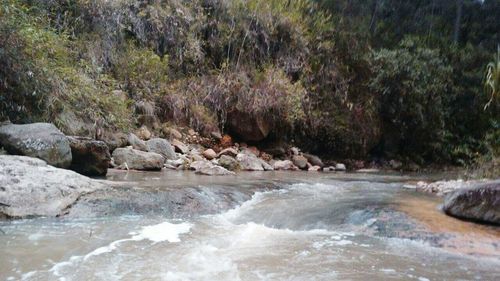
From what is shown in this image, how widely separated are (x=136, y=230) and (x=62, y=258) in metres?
1.01

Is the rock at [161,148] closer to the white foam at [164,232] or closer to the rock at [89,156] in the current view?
the rock at [89,156]

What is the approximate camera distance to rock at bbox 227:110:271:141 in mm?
11336

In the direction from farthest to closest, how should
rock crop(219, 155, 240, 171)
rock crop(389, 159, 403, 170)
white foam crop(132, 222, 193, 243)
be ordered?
rock crop(389, 159, 403, 170) → rock crop(219, 155, 240, 171) → white foam crop(132, 222, 193, 243)

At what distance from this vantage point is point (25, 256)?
339 centimetres

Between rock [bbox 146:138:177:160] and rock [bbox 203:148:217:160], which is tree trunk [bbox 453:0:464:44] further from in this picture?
rock [bbox 146:138:177:160]

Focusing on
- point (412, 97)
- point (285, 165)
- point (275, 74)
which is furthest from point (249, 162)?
point (412, 97)

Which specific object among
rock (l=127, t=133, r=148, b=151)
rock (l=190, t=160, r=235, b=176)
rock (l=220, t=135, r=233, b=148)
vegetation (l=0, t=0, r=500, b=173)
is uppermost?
vegetation (l=0, t=0, r=500, b=173)

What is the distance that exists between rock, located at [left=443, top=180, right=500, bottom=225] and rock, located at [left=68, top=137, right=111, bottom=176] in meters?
4.92

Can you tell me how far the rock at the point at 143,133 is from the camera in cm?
937

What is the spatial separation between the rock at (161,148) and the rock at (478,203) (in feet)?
18.0

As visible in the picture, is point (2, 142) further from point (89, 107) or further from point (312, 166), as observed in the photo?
point (312, 166)

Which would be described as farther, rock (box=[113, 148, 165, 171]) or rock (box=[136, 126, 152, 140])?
rock (box=[136, 126, 152, 140])

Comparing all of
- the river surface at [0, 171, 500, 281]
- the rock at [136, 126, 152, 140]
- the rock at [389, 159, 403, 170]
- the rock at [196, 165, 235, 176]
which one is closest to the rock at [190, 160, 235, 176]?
the rock at [196, 165, 235, 176]

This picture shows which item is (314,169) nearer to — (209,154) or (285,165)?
(285,165)
